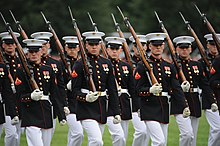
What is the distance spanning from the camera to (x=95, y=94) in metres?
14.6

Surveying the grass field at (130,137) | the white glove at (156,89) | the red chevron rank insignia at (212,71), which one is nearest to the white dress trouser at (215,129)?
the red chevron rank insignia at (212,71)

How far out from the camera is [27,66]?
48.5 feet

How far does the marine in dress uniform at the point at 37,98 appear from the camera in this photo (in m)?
14.5

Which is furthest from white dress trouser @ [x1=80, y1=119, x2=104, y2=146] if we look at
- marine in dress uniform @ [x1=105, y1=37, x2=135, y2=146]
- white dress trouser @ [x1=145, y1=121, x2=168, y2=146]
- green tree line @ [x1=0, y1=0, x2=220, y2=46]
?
green tree line @ [x1=0, y1=0, x2=220, y2=46]

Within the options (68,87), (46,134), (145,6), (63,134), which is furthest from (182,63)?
(145,6)

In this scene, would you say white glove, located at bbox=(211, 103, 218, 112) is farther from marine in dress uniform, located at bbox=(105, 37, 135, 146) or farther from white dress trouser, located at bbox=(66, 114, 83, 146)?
white dress trouser, located at bbox=(66, 114, 83, 146)

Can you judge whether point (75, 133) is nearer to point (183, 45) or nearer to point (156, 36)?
point (156, 36)

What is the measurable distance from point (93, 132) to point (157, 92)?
1.43m

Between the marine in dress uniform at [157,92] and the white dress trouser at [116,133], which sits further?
the white dress trouser at [116,133]

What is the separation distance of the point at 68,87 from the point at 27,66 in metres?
2.78

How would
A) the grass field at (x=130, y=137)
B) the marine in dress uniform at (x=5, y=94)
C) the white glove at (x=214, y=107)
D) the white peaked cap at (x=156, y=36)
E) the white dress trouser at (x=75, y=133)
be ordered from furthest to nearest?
the grass field at (x=130, y=137) → the white glove at (x=214, y=107) → the white dress trouser at (x=75, y=133) → the marine in dress uniform at (x=5, y=94) → the white peaked cap at (x=156, y=36)

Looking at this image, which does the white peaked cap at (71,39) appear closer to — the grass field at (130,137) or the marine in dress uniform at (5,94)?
the marine in dress uniform at (5,94)

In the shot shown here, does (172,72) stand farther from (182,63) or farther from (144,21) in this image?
(144,21)

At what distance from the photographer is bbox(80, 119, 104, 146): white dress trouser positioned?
14.4 metres
